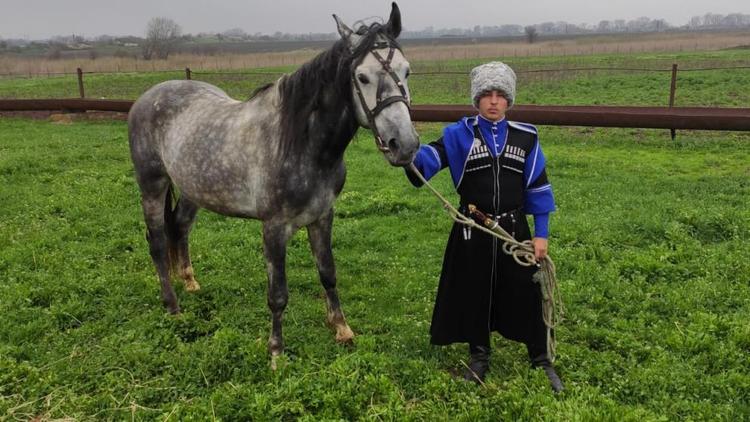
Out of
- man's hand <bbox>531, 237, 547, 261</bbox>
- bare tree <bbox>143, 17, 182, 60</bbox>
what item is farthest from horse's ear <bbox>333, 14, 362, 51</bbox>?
bare tree <bbox>143, 17, 182, 60</bbox>

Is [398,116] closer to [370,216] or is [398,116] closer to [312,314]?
[312,314]

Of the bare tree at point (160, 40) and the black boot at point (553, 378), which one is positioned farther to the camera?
the bare tree at point (160, 40)

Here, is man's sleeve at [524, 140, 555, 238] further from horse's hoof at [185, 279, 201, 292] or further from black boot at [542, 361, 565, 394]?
horse's hoof at [185, 279, 201, 292]

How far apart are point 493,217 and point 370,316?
1.75 m

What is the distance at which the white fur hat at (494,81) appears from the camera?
Answer: 10.5 feet

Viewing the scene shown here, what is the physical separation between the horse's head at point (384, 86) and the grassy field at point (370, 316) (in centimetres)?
158

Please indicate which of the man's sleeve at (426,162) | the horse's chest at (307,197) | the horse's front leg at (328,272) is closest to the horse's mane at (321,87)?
the horse's chest at (307,197)

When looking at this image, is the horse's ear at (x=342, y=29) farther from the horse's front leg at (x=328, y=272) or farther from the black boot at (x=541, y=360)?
the black boot at (x=541, y=360)

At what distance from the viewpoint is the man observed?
11.1 ft

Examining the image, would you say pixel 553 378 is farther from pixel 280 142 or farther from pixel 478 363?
pixel 280 142

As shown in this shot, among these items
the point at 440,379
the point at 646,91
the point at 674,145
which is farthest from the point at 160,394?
the point at 646,91

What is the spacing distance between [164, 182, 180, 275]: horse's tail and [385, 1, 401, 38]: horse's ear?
287cm

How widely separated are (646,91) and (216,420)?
61.9ft

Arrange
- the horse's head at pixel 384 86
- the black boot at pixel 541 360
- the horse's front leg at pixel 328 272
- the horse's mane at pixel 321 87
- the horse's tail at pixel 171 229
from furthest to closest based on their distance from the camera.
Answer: the horse's tail at pixel 171 229
the horse's front leg at pixel 328 272
the black boot at pixel 541 360
the horse's mane at pixel 321 87
the horse's head at pixel 384 86
